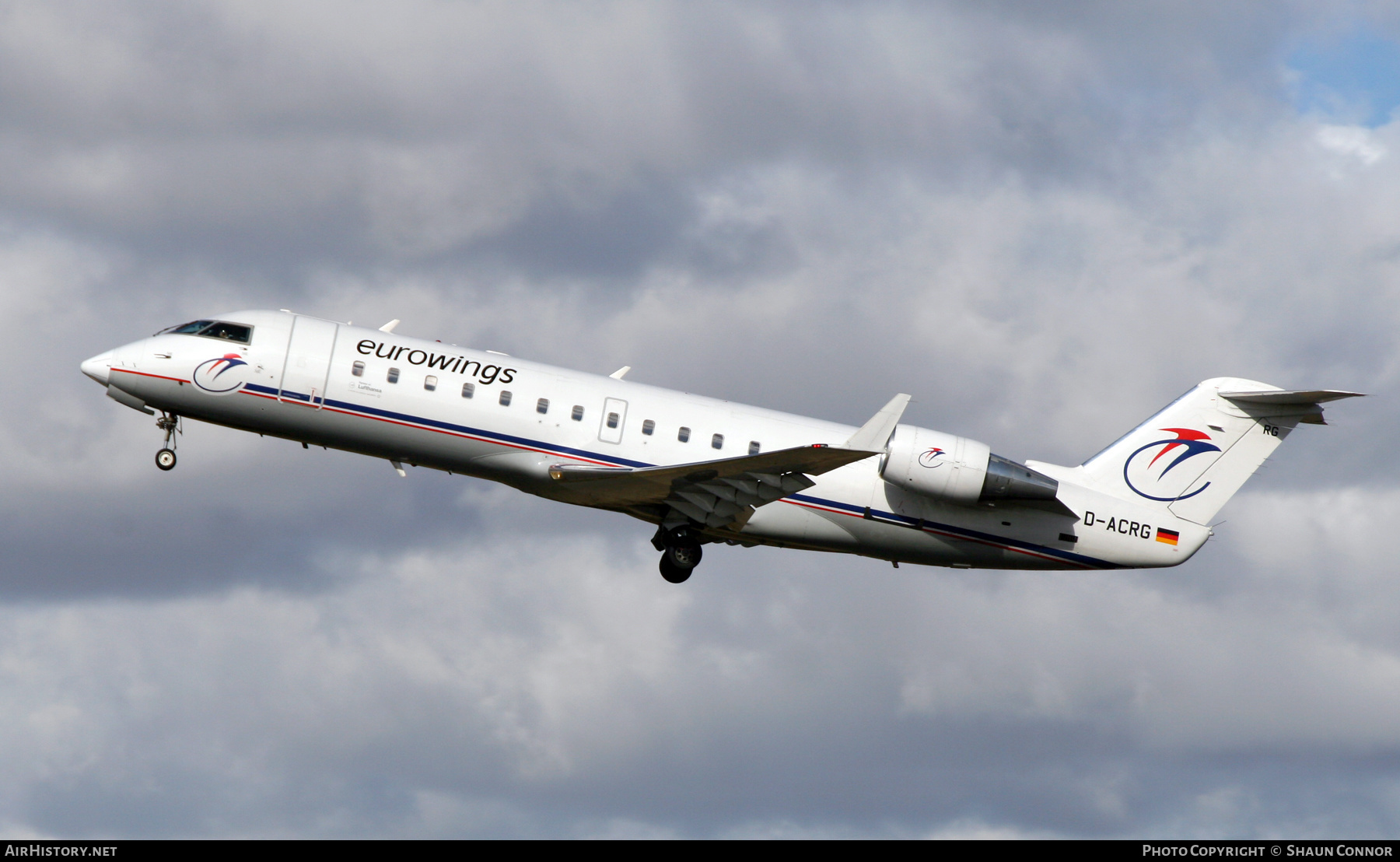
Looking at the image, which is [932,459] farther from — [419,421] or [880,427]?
[419,421]

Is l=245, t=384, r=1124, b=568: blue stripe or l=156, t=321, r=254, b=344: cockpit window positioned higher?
l=156, t=321, r=254, b=344: cockpit window

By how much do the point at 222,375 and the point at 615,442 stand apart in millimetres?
7839

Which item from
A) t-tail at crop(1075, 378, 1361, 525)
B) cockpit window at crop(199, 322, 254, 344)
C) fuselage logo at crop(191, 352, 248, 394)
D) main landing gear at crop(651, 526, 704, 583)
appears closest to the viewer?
fuselage logo at crop(191, 352, 248, 394)

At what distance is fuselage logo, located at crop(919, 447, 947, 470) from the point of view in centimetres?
2839

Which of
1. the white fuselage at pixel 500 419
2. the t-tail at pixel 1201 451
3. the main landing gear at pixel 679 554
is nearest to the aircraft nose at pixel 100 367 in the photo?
the white fuselage at pixel 500 419

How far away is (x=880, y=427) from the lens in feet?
84.1

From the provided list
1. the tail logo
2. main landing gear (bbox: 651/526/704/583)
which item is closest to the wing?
main landing gear (bbox: 651/526/704/583)

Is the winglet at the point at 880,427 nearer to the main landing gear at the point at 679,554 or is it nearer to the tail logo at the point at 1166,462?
the main landing gear at the point at 679,554

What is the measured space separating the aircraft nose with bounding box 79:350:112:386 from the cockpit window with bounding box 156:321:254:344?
112cm

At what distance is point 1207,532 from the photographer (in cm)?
3136

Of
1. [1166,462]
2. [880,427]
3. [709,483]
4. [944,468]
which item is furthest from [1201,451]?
[709,483]

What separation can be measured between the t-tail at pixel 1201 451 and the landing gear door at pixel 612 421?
10317 mm

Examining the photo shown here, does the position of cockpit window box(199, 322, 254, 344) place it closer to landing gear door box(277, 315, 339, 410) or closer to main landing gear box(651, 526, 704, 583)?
landing gear door box(277, 315, 339, 410)
